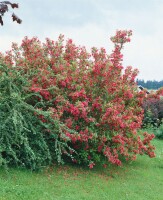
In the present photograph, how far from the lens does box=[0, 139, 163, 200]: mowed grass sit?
731cm

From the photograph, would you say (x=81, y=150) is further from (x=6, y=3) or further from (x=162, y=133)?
(x=162, y=133)

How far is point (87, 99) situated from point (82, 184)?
1942mm

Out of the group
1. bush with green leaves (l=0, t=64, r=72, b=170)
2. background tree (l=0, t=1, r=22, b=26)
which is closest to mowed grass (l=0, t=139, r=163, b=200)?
bush with green leaves (l=0, t=64, r=72, b=170)

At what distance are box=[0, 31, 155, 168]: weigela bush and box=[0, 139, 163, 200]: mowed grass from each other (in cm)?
→ 34

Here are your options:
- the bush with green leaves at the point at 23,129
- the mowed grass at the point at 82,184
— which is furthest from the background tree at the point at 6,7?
the mowed grass at the point at 82,184

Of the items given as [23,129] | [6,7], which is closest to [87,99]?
[23,129]

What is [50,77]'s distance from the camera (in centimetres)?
951

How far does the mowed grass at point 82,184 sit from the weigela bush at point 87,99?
336mm

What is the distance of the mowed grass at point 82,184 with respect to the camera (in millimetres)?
7307

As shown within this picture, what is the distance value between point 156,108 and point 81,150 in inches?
388

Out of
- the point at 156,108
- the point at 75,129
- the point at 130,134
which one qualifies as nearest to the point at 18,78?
the point at 75,129

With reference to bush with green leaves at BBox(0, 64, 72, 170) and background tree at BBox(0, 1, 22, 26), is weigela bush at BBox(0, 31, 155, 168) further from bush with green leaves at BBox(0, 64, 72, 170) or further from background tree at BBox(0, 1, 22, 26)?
background tree at BBox(0, 1, 22, 26)

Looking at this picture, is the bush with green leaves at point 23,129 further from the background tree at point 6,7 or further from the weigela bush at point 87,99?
the background tree at point 6,7

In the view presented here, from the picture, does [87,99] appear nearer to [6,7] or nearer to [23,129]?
[23,129]
